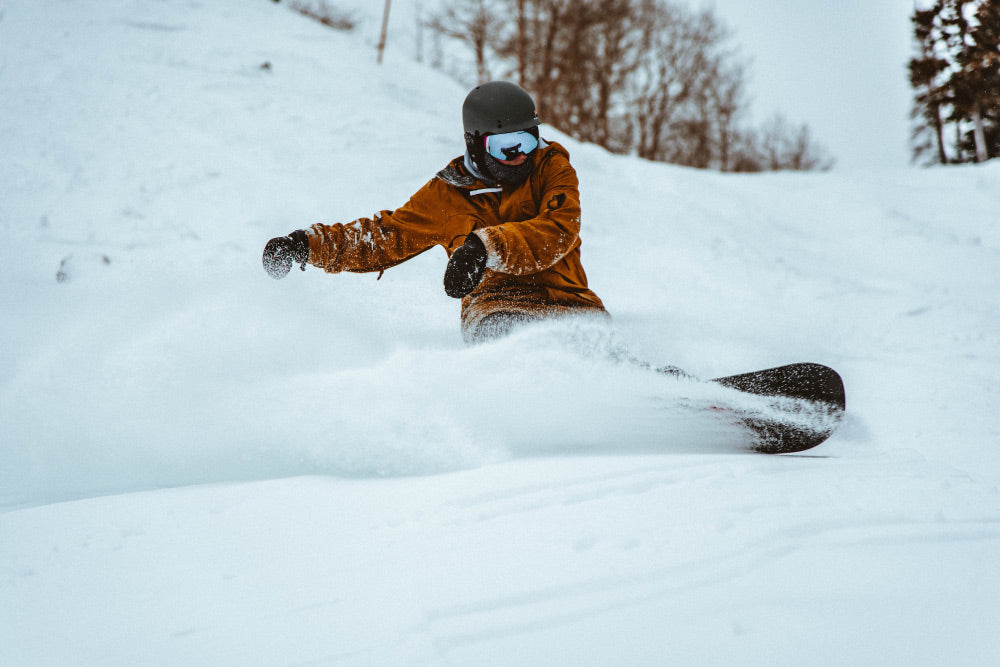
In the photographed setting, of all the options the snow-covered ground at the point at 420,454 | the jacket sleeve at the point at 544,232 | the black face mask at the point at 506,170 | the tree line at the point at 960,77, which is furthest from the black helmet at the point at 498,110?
the tree line at the point at 960,77

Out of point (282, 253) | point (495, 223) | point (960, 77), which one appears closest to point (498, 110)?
point (495, 223)

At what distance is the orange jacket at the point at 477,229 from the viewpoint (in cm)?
237

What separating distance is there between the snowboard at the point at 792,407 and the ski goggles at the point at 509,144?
126 centimetres

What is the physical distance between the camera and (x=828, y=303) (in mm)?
4711

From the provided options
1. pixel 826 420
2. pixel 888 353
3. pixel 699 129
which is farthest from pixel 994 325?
pixel 699 129

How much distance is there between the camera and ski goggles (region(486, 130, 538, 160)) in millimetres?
2283

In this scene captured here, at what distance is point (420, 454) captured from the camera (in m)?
1.80

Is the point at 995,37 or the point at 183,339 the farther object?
the point at 995,37

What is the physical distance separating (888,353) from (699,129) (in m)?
18.0

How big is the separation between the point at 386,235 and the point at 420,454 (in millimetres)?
1091

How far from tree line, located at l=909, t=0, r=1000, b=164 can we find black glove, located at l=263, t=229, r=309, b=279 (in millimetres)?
8463

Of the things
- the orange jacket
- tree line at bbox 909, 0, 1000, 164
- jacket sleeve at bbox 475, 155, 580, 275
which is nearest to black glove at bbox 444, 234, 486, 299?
jacket sleeve at bbox 475, 155, 580, 275

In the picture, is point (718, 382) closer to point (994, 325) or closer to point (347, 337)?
point (347, 337)

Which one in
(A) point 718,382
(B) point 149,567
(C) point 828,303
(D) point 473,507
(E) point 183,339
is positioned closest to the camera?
(B) point 149,567
